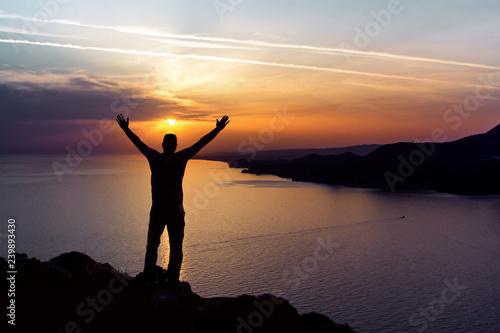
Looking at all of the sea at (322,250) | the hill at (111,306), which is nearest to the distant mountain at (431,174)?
the sea at (322,250)

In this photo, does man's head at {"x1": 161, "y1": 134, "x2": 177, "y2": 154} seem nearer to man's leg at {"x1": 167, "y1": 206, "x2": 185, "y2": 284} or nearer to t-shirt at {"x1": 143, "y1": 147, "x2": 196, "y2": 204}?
t-shirt at {"x1": 143, "y1": 147, "x2": 196, "y2": 204}

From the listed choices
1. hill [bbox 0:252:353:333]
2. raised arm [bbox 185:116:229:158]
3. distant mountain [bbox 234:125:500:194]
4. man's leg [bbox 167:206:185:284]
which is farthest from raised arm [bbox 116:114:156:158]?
distant mountain [bbox 234:125:500:194]

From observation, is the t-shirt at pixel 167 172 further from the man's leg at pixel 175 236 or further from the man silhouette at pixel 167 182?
the man's leg at pixel 175 236

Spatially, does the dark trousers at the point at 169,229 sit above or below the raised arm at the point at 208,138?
below

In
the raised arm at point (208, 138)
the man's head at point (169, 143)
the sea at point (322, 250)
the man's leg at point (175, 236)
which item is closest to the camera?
the raised arm at point (208, 138)

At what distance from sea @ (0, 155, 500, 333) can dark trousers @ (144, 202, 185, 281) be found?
2370 cm

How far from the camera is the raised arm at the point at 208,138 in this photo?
7.33m

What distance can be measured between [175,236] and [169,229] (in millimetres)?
189

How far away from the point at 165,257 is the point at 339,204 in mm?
66161

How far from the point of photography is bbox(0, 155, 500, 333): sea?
3316 cm

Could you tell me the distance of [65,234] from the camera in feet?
186

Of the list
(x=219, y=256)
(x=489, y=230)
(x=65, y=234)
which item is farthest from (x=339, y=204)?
(x=65, y=234)

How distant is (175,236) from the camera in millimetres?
8031

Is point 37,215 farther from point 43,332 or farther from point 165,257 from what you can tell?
point 43,332
